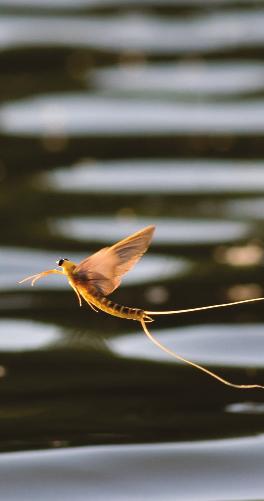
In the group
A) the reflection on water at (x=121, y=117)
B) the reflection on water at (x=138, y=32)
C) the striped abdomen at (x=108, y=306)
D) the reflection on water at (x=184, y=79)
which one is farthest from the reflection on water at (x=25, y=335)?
the reflection on water at (x=138, y=32)

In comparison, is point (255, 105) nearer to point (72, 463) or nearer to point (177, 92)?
point (177, 92)

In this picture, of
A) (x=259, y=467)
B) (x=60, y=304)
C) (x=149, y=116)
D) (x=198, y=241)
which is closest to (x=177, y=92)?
(x=149, y=116)

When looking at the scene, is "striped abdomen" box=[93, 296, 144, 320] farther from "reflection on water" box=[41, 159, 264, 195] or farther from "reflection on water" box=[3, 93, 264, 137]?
"reflection on water" box=[3, 93, 264, 137]

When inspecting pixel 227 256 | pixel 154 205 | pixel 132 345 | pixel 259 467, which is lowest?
pixel 259 467

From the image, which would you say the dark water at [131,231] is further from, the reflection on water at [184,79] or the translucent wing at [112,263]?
the translucent wing at [112,263]

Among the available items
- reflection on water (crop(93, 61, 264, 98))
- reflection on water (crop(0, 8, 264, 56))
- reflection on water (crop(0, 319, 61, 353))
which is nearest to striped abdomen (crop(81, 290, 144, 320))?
reflection on water (crop(0, 319, 61, 353))

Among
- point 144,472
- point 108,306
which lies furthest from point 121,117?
point 144,472

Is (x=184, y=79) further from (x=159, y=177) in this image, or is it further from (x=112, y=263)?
(x=112, y=263)
